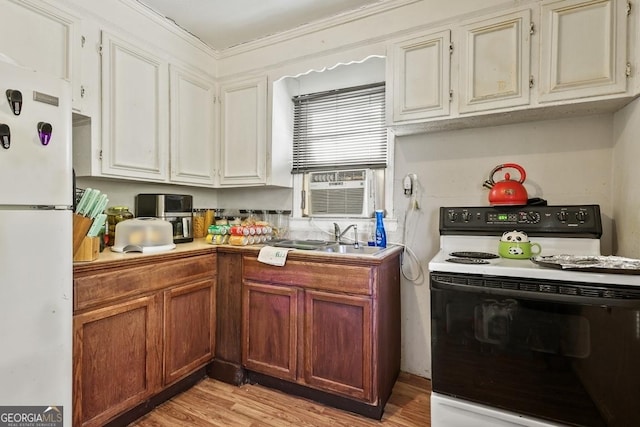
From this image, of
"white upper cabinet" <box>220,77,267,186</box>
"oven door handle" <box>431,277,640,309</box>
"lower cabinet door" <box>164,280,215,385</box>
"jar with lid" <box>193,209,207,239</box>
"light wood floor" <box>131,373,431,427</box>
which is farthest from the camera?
"jar with lid" <box>193,209,207,239</box>

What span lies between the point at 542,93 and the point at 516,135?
1.19ft

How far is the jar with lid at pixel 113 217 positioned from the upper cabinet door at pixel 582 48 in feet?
8.40

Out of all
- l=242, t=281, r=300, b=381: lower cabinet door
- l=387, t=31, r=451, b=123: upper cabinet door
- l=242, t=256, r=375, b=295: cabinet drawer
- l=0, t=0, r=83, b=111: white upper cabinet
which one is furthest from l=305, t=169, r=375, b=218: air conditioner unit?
l=0, t=0, r=83, b=111: white upper cabinet

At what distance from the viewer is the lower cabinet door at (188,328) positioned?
1805 millimetres

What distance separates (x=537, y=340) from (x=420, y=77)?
1463mm

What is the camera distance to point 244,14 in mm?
2107

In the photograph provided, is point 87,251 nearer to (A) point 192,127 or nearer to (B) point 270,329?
(B) point 270,329

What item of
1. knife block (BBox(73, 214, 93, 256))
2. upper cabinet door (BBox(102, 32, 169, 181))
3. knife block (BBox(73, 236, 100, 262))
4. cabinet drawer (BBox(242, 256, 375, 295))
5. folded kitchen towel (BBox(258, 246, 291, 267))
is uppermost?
upper cabinet door (BBox(102, 32, 169, 181))

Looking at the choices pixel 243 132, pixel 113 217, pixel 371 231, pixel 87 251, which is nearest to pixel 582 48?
pixel 371 231

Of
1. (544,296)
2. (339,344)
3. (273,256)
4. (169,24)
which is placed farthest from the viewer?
(169,24)

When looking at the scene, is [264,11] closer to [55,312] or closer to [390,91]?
[390,91]

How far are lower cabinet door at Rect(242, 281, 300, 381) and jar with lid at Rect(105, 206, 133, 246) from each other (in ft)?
2.96

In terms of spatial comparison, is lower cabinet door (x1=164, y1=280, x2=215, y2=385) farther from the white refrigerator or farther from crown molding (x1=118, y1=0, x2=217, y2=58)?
crown molding (x1=118, y1=0, x2=217, y2=58)

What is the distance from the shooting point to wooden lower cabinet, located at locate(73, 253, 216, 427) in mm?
1427
